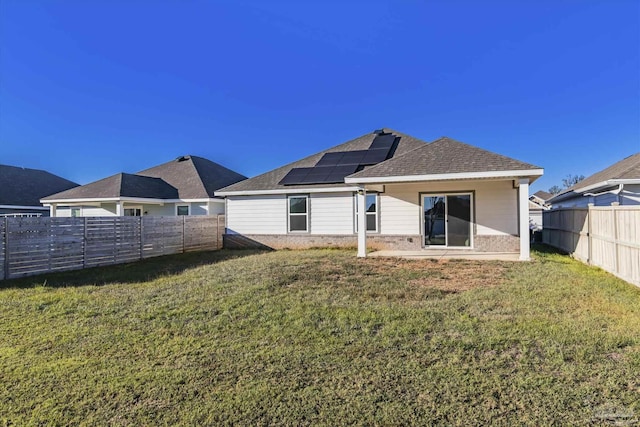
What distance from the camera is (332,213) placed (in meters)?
15.2

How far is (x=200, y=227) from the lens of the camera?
631 inches

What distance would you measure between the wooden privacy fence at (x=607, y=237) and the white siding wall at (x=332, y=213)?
25.8 ft

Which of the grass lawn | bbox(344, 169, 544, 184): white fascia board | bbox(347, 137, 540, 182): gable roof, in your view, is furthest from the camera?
bbox(347, 137, 540, 182): gable roof

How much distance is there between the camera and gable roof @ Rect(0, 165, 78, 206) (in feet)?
76.5

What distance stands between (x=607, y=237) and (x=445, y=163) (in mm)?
4781

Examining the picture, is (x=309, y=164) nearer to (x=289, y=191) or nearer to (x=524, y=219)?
(x=289, y=191)

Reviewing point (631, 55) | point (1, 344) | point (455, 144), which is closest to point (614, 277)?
point (455, 144)

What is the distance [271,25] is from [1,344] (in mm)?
14200

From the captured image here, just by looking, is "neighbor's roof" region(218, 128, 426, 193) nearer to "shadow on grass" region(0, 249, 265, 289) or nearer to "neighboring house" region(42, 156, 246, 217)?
"neighboring house" region(42, 156, 246, 217)

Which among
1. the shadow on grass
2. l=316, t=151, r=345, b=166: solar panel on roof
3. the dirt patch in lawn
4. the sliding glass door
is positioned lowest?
the shadow on grass

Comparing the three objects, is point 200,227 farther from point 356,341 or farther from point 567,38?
point 567,38

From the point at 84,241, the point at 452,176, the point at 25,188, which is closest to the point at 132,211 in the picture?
the point at 25,188

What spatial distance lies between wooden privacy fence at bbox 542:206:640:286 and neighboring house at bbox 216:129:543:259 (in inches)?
64.3

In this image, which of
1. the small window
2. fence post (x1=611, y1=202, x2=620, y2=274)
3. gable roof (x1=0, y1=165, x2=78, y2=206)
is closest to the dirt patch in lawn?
fence post (x1=611, y1=202, x2=620, y2=274)
